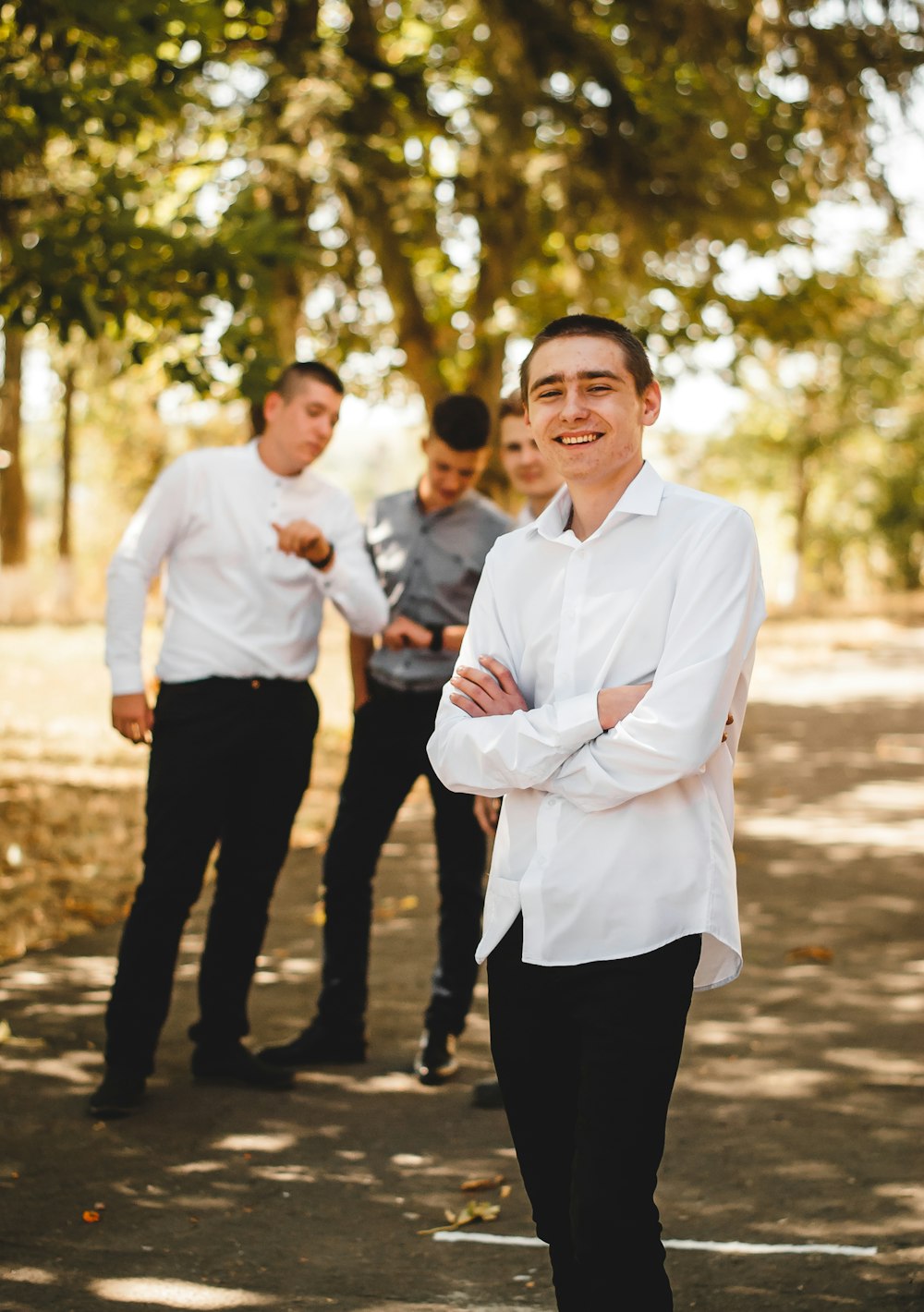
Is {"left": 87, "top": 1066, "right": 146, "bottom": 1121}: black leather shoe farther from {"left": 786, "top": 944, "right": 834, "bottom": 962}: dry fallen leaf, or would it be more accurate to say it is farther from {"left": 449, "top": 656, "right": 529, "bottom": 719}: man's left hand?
{"left": 786, "top": 944, "right": 834, "bottom": 962}: dry fallen leaf

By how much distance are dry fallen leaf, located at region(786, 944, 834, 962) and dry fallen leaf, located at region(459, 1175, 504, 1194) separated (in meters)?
3.03

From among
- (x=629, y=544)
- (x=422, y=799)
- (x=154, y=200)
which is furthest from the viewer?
(x=422, y=799)

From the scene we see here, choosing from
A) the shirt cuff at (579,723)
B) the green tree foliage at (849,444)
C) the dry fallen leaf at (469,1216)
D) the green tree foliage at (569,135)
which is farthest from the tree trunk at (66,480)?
the shirt cuff at (579,723)

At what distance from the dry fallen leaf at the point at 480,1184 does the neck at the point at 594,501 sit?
227 centimetres

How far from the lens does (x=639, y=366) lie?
3160mm

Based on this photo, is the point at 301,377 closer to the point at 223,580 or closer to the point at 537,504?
the point at 223,580

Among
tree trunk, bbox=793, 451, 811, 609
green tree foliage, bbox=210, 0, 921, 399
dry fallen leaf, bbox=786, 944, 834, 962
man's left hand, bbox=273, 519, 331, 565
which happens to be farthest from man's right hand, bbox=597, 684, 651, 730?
tree trunk, bbox=793, 451, 811, 609

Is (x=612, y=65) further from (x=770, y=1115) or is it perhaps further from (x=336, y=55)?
(x=770, y=1115)

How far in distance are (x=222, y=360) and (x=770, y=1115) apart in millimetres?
4898

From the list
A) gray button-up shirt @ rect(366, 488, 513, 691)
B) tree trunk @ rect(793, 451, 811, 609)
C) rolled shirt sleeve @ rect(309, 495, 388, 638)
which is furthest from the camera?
tree trunk @ rect(793, 451, 811, 609)

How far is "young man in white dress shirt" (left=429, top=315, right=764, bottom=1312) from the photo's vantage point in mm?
2918

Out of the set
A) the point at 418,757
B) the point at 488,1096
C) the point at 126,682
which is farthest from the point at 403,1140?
the point at 126,682

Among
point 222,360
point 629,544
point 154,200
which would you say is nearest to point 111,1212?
point 629,544

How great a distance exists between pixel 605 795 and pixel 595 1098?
588mm
